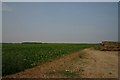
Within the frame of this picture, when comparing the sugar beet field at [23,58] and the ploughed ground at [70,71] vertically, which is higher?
the sugar beet field at [23,58]

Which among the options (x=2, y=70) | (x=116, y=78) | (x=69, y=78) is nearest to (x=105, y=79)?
(x=116, y=78)

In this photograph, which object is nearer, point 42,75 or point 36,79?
point 36,79

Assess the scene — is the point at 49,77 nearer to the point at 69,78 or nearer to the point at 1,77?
the point at 69,78

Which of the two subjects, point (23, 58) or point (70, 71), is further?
point (23, 58)

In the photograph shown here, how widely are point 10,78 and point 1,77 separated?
1.45 ft

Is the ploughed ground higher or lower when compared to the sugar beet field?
lower

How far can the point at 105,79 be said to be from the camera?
8.95 metres

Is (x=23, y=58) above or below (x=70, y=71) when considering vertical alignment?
above

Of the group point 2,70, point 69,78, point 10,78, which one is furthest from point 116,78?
point 2,70

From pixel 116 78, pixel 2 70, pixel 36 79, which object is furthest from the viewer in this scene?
pixel 2 70

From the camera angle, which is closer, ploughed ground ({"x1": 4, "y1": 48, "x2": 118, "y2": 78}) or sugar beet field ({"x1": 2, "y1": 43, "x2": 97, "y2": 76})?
ploughed ground ({"x1": 4, "y1": 48, "x2": 118, "y2": 78})

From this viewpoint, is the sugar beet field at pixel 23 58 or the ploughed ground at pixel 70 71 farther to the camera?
the sugar beet field at pixel 23 58

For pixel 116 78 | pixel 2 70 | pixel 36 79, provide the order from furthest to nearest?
1. pixel 2 70
2. pixel 116 78
3. pixel 36 79

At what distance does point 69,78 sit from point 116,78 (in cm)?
202
